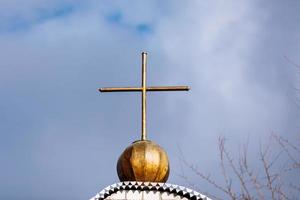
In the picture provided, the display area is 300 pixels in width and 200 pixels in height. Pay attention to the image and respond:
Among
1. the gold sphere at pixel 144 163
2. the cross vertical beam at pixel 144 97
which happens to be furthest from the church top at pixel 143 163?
the cross vertical beam at pixel 144 97

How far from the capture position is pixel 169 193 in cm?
956

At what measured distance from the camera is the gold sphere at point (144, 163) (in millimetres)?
9805

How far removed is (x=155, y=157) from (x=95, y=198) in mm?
1231

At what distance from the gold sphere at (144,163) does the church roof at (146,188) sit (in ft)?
1.11

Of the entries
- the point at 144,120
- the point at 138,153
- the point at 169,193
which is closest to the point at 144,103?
the point at 144,120

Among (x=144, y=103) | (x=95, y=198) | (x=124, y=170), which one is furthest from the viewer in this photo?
A: (x=144, y=103)

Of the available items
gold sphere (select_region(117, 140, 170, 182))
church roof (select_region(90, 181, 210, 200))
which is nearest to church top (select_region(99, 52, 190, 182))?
gold sphere (select_region(117, 140, 170, 182))

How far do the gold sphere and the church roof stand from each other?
34cm

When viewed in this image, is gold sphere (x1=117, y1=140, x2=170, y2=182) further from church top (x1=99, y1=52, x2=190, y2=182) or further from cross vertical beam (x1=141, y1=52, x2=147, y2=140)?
cross vertical beam (x1=141, y1=52, x2=147, y2=140)

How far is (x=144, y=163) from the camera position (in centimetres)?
978

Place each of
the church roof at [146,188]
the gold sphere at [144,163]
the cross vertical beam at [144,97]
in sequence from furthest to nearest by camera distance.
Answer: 1. the cross vertical beam at [144,97]
2. the gold sphere at [144,163]
3. the church roof at [146,188]

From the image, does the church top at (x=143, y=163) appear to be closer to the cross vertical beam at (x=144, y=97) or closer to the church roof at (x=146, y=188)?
the cross vertical beam at (x=144, y=97)

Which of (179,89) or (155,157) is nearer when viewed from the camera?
(155,157)

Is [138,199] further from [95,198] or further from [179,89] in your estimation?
[179,89]
